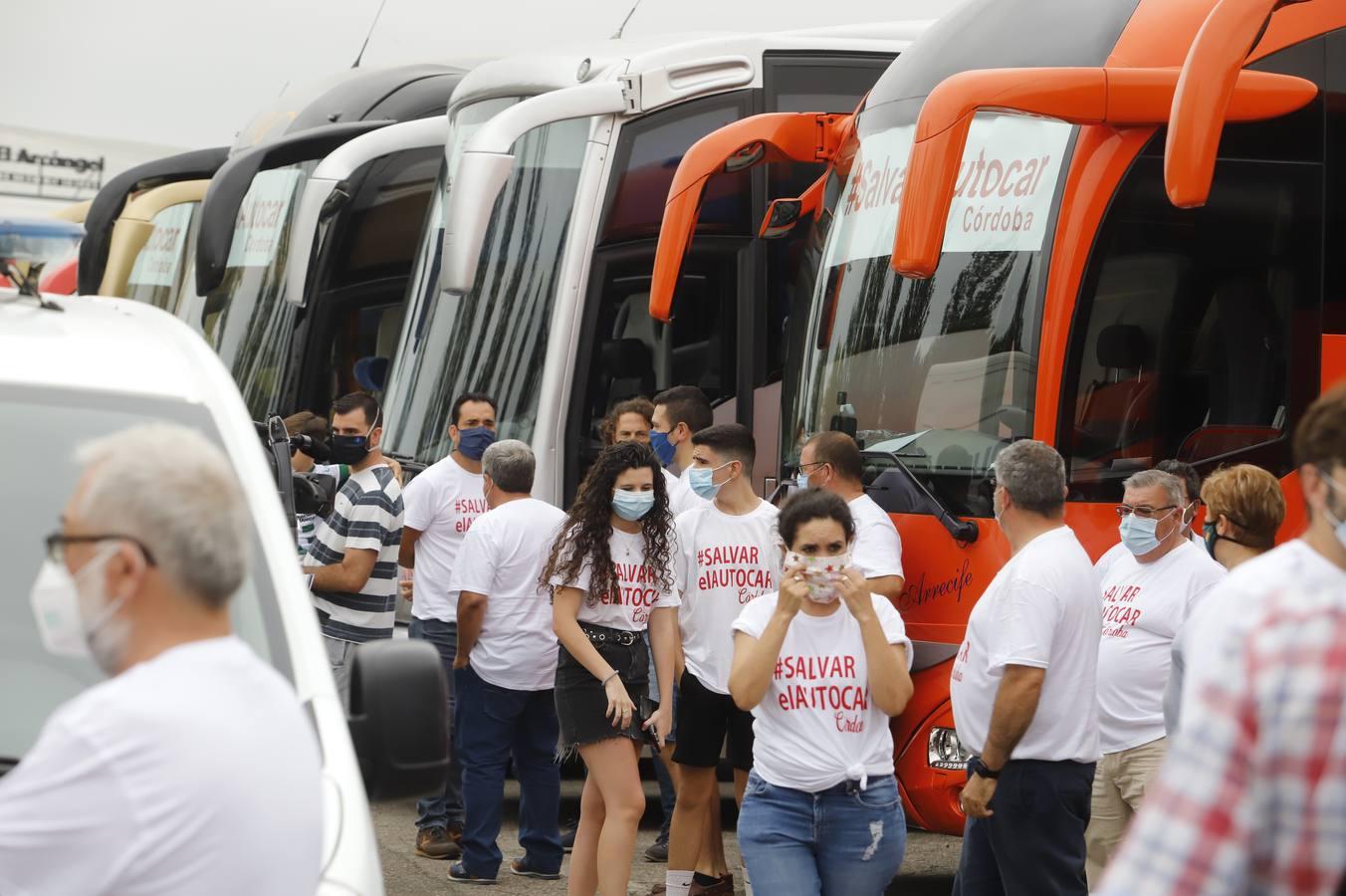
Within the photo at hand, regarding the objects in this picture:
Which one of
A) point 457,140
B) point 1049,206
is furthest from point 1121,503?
point 457,140

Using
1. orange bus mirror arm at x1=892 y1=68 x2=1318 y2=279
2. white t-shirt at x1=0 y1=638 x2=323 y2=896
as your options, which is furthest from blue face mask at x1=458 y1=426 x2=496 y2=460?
white t-shirt at x1=0 y1=638 x2=323 y2=896

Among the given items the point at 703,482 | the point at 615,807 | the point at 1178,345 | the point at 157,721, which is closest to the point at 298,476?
the point at 703,482

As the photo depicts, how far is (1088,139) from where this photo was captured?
24.5 ft

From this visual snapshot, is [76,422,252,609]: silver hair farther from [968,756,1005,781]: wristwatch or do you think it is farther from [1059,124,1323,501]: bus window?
[1059,124,1323,501]: bus window

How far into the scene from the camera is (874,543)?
763cm

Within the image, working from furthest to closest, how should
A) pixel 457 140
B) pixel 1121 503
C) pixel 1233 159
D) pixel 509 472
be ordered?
1. pixel 457 140
2. pixel 509 472
3. pixel 1233 159
4. pixel 1121 503

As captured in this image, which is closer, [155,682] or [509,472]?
[155,682]

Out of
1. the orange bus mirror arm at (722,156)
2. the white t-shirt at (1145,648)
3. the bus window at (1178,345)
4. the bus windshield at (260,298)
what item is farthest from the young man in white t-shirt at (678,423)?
the bus windshield at (260,298)

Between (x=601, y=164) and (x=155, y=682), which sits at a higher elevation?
(x=601, y=164)

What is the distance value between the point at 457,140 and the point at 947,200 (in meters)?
6.02

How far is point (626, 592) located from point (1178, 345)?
2.23 meters

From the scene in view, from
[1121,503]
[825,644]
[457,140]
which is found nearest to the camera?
[825,644]

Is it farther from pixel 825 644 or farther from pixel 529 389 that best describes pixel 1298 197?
pixel 529 389

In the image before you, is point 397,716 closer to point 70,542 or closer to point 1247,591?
→ point 70,542
